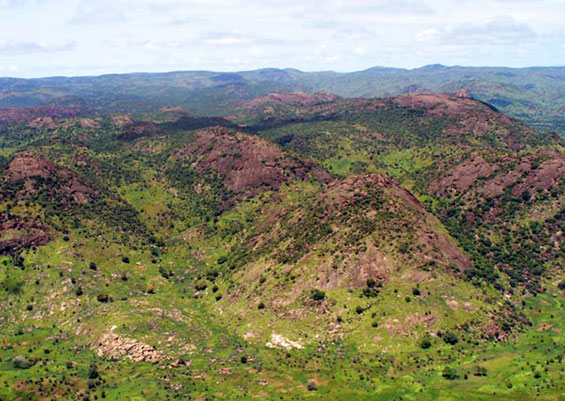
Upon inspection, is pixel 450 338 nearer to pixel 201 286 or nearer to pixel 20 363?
pixel 201 286

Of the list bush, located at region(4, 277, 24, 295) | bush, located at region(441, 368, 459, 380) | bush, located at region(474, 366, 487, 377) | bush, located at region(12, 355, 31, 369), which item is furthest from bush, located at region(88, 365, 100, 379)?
bush, located at region(474, 366, 487, 377)

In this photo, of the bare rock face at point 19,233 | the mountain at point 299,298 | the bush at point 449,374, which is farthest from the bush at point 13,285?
the bush at point 449,374

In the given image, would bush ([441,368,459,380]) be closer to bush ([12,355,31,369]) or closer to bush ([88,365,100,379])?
bush ([88,365,100,379])

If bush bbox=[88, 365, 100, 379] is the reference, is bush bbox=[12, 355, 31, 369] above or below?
above

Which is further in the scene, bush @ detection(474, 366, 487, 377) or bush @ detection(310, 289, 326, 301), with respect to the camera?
bush @ detection(310, 289, 326, 301)

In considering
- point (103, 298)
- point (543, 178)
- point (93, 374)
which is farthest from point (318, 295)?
point (543, 178)

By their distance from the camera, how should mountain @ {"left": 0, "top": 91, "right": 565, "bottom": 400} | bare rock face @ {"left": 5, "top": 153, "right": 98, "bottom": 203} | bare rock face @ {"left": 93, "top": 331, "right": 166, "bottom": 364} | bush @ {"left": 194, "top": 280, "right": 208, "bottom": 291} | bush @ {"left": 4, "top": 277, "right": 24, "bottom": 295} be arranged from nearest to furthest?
1. mountain @ {"left": 0, "top": 91, "right": 565, "bottom": 400}
2. bare rock face @ {"left": 93, "top": 331, "right": 166, "bottom": 364}
3. bush @ {"left": 4, "top": 277, "right": 24, "bottom": 295}
4. bush @ {"left": 194, "top": 280, "right": 208, "bottom": 291}
5. bare rock face @ {"left": 5, "top": 153, "right": 98, "bottom": 203}

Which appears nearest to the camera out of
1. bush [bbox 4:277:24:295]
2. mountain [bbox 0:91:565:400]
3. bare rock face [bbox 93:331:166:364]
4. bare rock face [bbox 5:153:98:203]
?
mountain [bbox 0:91:565:400]

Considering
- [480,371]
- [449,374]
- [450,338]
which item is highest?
[450,338]

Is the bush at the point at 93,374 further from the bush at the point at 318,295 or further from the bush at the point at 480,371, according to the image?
the bush at the point at 480,371
